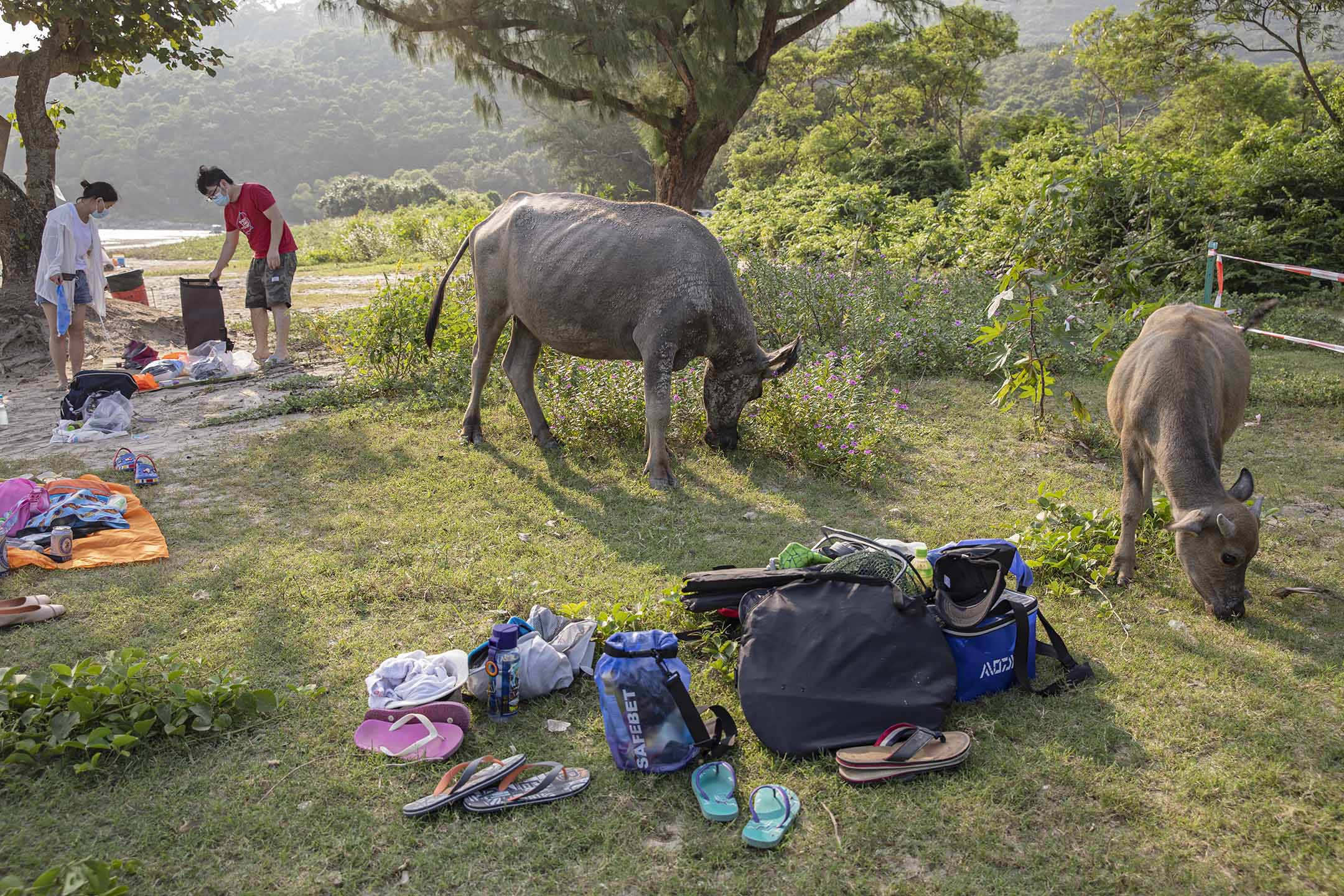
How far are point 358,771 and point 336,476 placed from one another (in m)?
3.86

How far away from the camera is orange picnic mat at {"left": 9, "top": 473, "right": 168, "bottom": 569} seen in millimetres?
4883

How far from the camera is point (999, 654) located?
12.1 feet

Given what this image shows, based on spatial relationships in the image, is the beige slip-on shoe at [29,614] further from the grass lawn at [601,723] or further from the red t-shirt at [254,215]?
the red t-shirt at [254,215]

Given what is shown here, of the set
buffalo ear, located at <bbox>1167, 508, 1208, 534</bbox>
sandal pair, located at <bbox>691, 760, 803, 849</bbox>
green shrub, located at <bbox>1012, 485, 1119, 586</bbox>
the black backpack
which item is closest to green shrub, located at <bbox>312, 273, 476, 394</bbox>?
the black backpack

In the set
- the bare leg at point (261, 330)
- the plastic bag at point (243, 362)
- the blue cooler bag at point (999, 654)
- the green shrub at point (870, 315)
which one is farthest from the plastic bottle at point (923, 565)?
the bare leg at point (261, 330)

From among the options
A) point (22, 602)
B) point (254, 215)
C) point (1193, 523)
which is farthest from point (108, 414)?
point (1193, 523)

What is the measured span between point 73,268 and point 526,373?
17.3 ft

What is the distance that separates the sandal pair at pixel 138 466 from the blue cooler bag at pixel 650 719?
15.9ft

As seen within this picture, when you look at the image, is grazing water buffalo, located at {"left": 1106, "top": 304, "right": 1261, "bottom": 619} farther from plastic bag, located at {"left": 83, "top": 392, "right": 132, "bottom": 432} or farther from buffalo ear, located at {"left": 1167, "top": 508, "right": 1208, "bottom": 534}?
plastic bag, located at {"left": 83, "top": 392, "right": 132, "bottom": 432}

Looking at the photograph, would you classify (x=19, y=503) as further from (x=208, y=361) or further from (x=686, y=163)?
(x=686, y=163)

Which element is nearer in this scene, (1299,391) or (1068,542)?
(1068,542)

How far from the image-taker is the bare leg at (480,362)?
7.34 meters

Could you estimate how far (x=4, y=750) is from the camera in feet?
10.4

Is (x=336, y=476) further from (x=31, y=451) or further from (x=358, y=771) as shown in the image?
(x=358, y=771)
